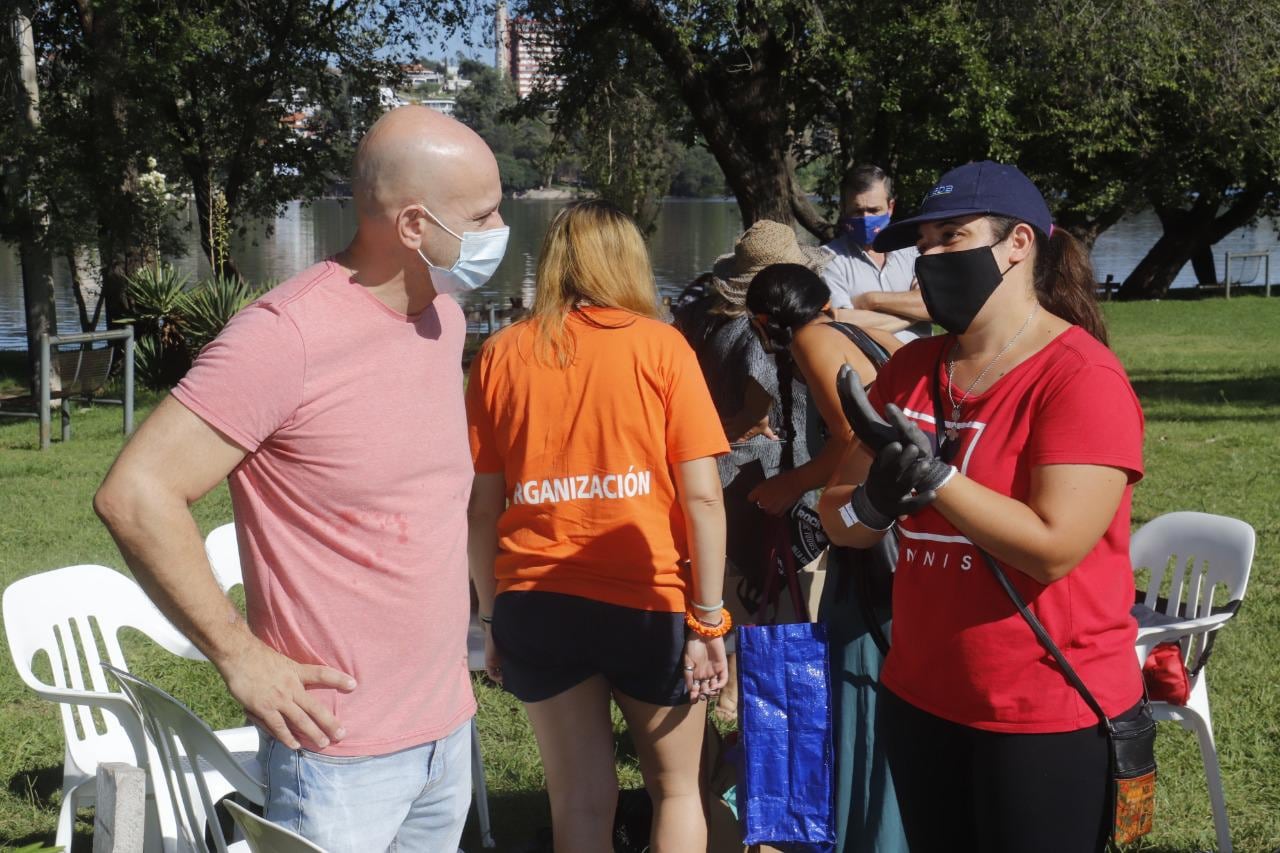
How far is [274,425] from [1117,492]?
1.45m

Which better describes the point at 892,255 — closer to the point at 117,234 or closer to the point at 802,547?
the point at 802,547

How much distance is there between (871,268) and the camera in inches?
201

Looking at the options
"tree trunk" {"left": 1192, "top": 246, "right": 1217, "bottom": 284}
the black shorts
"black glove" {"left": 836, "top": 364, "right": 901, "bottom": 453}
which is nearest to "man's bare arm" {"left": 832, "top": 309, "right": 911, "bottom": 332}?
the black shorts

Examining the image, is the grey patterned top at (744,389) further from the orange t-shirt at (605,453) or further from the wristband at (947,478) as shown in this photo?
the wristband at (947,478)

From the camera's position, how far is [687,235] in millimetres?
63844

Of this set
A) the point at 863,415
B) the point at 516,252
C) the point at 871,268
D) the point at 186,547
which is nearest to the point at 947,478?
the point at 863,415

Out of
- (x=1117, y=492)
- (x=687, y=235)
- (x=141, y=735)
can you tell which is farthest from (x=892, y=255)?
(x=687, y=235)

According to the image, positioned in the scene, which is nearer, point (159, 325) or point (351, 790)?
point (351, 790)

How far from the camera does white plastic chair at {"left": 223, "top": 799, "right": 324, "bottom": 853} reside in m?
1.93

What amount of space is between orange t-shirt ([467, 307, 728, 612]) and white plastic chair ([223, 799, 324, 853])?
3.77 feet

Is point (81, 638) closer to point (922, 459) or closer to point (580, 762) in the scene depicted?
point (580, 762)

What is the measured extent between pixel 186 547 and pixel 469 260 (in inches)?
28.5

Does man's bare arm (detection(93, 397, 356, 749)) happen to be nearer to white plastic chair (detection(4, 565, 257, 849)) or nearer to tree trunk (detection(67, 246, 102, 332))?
white plastic chair (detection(4, 565, 257, 849))

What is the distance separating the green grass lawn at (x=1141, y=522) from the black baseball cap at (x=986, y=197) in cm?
238
